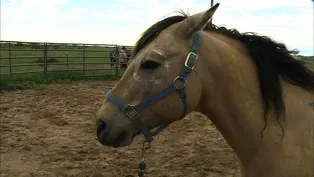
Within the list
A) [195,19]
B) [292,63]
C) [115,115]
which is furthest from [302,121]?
[115,115]

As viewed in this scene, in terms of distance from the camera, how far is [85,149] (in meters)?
5.95

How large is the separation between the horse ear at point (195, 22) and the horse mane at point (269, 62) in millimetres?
186

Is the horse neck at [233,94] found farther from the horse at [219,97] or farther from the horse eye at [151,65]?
the horse eye at [151,65]

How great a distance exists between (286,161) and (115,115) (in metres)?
1.12

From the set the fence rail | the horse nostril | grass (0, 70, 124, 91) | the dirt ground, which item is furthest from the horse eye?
the fence rail

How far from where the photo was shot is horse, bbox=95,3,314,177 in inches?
84.6

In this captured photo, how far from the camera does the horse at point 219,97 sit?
215cm

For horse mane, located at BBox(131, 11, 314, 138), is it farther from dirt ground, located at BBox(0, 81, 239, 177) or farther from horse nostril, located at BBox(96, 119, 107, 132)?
dirt ground, located at BBox(0, 81, 239, 177)

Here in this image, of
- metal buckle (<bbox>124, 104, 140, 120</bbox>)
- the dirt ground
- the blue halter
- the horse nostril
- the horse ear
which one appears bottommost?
the dirt ground

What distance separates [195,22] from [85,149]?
14.3 feet

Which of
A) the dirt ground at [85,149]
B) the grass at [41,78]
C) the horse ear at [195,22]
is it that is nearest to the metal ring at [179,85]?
the horse ear at [195,22]

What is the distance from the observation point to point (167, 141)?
6.34 meters

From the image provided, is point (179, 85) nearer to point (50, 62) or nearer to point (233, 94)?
point (233, 94)

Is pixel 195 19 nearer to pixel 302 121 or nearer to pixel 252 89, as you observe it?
pixel 252 89
